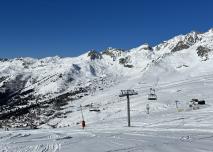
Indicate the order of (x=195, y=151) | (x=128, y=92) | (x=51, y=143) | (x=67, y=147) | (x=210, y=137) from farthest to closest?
1. (x=128, y=92)
2. (x=210, y=137)
3. (x=51, y=143)
4. (x=67, y=147)
5. (x=195, y=151)

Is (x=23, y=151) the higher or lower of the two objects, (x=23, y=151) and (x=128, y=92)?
the lower

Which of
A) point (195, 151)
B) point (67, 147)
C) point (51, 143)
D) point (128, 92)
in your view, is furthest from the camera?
point (128, 92)

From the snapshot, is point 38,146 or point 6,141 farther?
point 6,141

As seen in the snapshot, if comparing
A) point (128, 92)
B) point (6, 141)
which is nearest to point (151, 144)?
point (6, 141)

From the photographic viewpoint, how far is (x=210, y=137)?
3388cm

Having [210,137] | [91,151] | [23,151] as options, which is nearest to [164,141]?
[210,137]

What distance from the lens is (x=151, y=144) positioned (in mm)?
29188

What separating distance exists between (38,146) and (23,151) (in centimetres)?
231

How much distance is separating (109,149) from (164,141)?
19.4ft

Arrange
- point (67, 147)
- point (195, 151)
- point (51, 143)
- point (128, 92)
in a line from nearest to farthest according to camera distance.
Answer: point (195, 151) < point (67, 147) < point (51, 143) < point (128, 92)

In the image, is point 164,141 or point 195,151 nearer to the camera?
point 195,151

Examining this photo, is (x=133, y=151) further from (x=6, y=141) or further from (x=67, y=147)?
(x=6, y=141)

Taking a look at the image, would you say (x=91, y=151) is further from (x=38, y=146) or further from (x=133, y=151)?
(x=38, y=146)

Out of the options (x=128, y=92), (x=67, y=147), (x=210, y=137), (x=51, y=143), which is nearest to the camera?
(x=67, y=147)
